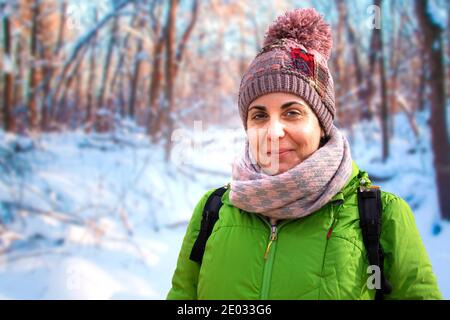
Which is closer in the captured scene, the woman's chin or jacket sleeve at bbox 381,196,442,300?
jacket sleeve at bbox 381,196,442,300

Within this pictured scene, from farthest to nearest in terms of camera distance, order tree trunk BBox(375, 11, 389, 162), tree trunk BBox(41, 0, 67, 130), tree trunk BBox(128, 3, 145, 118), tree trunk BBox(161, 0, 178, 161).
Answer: tree trunk BBox(128, 3, 145, 118)
tree trunk BBox(161, 0, 178, 161)
tree trunk BBox(41, 0, 67, 130)
tree trunk BBox(375, 11, 389, 162)

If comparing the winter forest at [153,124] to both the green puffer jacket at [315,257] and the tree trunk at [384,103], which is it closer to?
the tree trunk at [384,103]

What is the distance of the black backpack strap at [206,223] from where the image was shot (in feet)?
4.40

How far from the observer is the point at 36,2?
569cm

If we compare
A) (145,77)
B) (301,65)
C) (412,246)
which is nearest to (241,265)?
(412,246)

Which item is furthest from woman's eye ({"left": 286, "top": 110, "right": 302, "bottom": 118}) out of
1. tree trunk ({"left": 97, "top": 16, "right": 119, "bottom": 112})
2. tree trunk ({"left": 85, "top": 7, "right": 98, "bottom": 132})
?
tree trunk ({"left": 97, "top": 16, "right": 119, "bottom": 112})

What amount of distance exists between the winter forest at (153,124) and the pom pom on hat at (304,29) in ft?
6.85

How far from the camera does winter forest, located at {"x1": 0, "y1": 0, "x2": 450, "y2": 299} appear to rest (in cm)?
376

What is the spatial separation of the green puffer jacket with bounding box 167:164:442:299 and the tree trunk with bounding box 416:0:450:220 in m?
3.15

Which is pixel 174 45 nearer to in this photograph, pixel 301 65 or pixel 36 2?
pixel 36 2

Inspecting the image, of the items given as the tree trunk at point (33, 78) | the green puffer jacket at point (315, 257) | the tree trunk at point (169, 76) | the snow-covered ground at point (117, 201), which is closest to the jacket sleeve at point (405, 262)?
the green puffer jacket at point (315, 257)

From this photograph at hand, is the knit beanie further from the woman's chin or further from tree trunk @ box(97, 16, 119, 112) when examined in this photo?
tree trunk @ box(97, 16, 119, 112)

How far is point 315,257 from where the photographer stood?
112 centimetres
